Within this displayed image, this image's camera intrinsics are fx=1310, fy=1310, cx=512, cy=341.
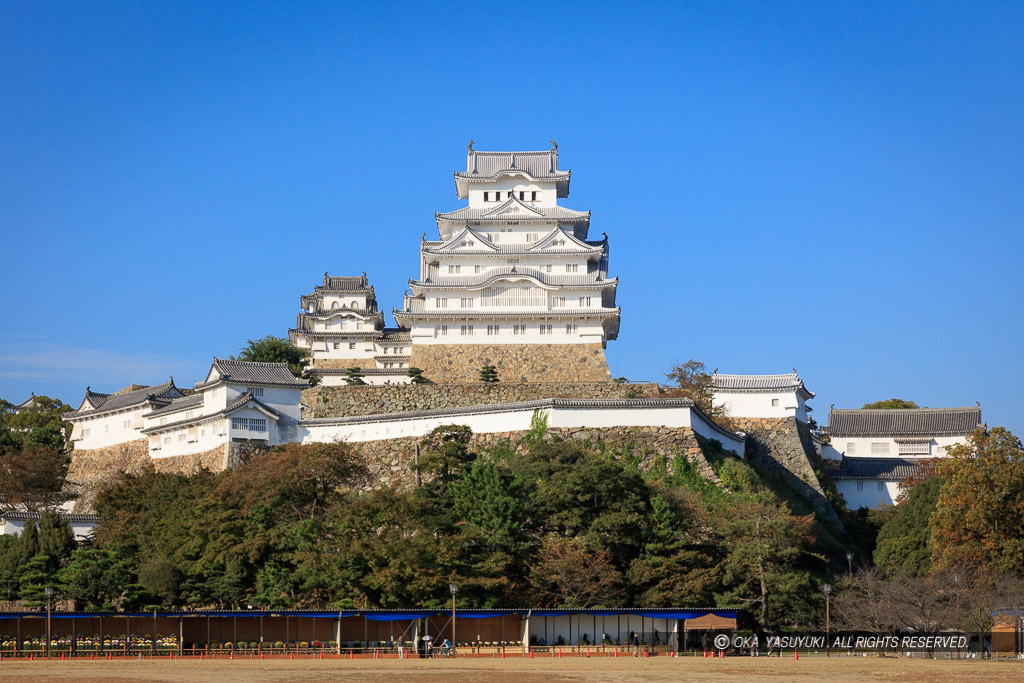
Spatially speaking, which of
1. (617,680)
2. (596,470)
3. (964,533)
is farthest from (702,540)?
(617,680)

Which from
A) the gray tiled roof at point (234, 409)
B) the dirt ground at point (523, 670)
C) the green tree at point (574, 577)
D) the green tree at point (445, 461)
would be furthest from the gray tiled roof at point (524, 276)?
the dirt ground at point (523, 670)

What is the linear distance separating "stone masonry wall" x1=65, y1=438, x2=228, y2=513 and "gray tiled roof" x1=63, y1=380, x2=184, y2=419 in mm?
1511

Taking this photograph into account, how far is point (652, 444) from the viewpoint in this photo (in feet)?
138

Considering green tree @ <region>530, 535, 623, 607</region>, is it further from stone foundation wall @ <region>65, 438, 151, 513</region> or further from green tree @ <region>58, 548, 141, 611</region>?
stone foundation wall @ <region>65, 438, 151, 513</region>

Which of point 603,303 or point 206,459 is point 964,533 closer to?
point 603,303

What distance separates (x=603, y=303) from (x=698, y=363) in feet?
15.7

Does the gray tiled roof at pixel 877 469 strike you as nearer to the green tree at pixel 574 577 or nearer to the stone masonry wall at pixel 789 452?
the stone masonry wall at pixel 789 452

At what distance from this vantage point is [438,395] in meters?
47.9

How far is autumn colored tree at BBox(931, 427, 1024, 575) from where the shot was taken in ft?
120

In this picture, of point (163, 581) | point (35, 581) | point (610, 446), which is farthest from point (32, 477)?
point (610, 446)

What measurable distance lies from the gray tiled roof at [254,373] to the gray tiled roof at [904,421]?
2367 centimetres

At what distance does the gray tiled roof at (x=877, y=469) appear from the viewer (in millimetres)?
50188

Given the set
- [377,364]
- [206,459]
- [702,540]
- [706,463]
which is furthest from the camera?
[377,364]

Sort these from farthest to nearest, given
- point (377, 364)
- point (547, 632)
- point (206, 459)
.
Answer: point (377, 364) < point (206, 459) < point (547, 632)
